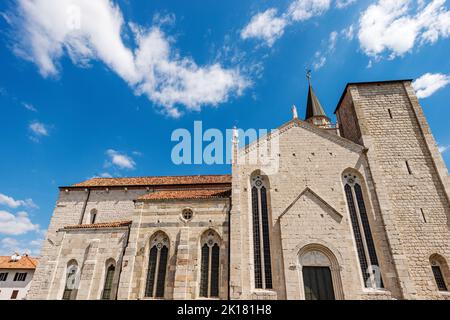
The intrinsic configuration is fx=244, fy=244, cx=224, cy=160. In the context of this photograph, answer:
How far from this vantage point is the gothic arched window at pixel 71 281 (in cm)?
1486

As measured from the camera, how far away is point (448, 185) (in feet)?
48.3

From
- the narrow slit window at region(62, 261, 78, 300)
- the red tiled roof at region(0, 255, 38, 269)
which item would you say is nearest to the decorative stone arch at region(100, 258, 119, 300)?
the narrow slit window at region(62, 261, 78, 300)

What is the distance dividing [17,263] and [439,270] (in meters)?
44.1

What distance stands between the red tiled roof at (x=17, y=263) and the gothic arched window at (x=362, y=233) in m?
36.7

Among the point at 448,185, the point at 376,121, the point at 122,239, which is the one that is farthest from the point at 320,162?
the point at 122,239

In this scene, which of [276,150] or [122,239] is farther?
[276,150]

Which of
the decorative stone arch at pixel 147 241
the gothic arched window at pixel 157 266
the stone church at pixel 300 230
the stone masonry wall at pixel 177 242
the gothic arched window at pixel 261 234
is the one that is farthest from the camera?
the decorative stone arch at pixel 147 241

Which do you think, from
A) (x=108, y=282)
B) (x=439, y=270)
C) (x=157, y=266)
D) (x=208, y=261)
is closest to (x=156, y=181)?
(x=157, y=266)

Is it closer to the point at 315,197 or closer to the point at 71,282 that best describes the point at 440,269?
the point at 315,197

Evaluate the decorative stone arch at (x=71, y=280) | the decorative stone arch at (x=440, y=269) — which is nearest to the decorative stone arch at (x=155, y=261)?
the decorative stone arch at (x=71, y=280)

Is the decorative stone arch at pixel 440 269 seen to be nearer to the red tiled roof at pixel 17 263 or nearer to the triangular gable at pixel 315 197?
the triangular gable at pixel 315 197

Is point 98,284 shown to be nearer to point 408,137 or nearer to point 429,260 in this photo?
point 429,260
